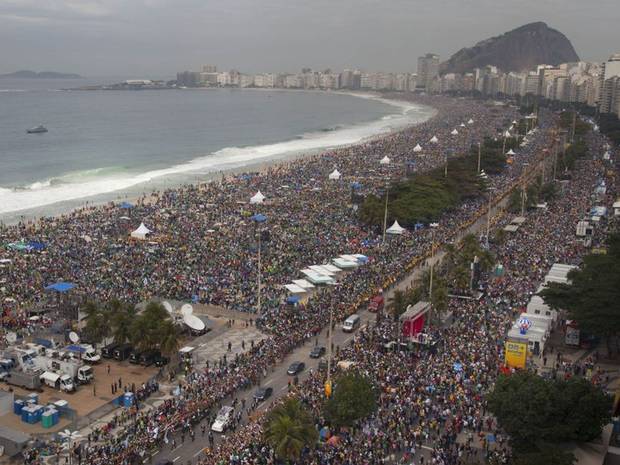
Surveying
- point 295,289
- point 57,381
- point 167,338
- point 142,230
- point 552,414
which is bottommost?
point 57,381

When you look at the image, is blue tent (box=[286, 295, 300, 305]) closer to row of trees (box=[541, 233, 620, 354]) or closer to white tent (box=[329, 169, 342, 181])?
row of trees (box=[541, 233, 620, 354])

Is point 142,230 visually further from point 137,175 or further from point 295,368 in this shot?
point 137,175

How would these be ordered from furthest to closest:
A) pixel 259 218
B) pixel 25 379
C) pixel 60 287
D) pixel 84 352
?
pixel 259 218
pixel 60 287
pixel 84 352
pixel 25 379

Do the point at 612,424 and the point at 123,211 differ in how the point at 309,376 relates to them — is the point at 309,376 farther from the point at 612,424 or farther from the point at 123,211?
the point at 123,211

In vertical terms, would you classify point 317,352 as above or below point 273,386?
above

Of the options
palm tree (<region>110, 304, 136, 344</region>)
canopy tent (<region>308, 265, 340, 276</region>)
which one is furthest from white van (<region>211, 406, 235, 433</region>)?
canopy tent (<region>308, 265, 340, 276</region>)

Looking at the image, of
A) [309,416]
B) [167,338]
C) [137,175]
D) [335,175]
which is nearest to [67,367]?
[167,338]

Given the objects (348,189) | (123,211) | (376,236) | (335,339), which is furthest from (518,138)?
(335,339)

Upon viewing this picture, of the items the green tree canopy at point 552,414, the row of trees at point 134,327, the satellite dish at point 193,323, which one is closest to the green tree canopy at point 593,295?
the green tree canopy at point 552,414
